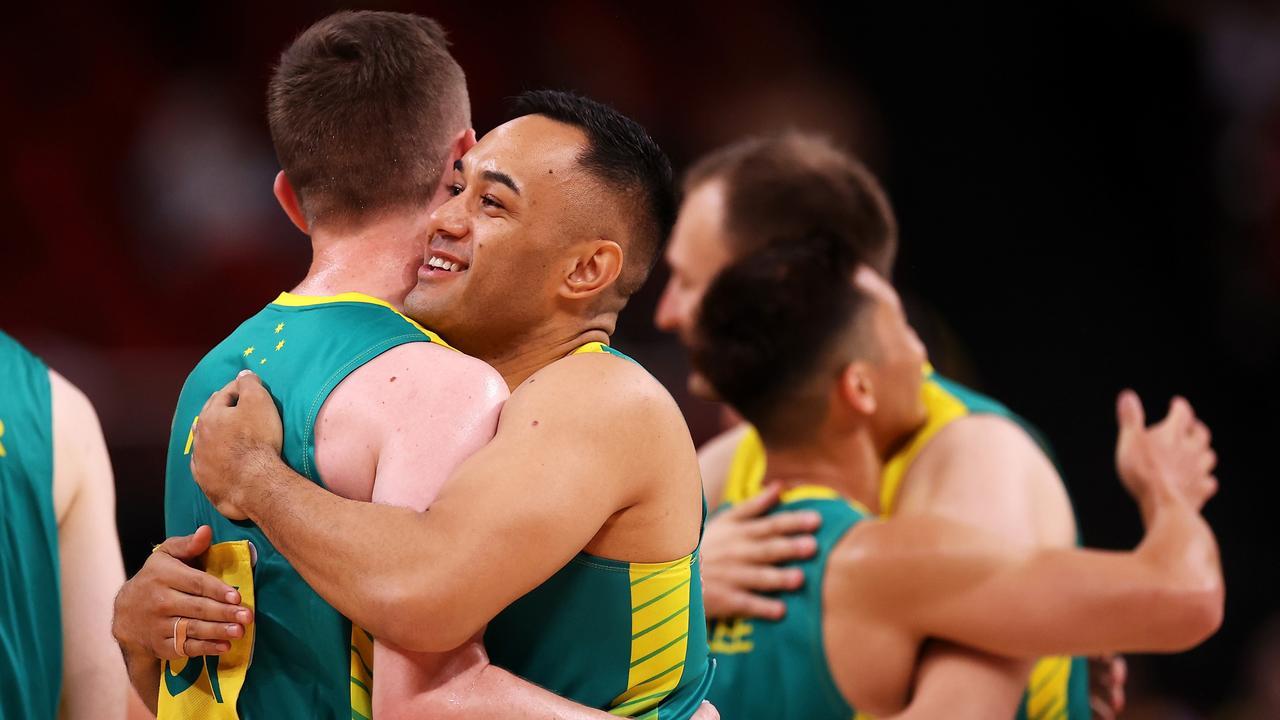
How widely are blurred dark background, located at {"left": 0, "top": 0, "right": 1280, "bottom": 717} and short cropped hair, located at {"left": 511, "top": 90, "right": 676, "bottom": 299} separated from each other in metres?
4.80

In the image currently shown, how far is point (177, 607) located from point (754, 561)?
1709mm

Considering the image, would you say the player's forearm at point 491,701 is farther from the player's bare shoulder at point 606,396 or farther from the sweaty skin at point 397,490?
the player's bare shoulder at point 606,396

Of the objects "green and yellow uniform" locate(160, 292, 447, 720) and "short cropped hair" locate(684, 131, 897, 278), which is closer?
"green and yellow uniform" locate(160, 292, 447, 720)

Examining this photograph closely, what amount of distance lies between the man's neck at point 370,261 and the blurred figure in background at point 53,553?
98cm

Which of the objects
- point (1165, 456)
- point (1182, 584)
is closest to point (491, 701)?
point (1182, 584)

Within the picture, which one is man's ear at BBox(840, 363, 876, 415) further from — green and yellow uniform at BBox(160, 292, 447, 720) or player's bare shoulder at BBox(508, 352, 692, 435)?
green and yellow uniform at BBox(160, 292, 447, 720)

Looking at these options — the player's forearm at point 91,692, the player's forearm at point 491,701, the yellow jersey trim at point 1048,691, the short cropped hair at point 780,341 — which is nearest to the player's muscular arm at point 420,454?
the player's forearm at point 491,701

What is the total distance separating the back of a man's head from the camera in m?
2.71

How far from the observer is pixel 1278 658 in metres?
7.74

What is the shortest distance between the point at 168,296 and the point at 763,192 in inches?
185

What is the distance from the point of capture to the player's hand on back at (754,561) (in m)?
3.63

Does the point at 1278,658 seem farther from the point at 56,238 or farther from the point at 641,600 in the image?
the point at 56,238

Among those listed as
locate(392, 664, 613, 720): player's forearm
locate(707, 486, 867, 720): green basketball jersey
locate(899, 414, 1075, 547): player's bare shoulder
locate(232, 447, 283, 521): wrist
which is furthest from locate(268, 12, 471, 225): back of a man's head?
locate(899, 414, 1075, 547): player's bare shoulder

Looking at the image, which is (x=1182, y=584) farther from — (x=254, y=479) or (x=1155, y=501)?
(x=254, y=479)
